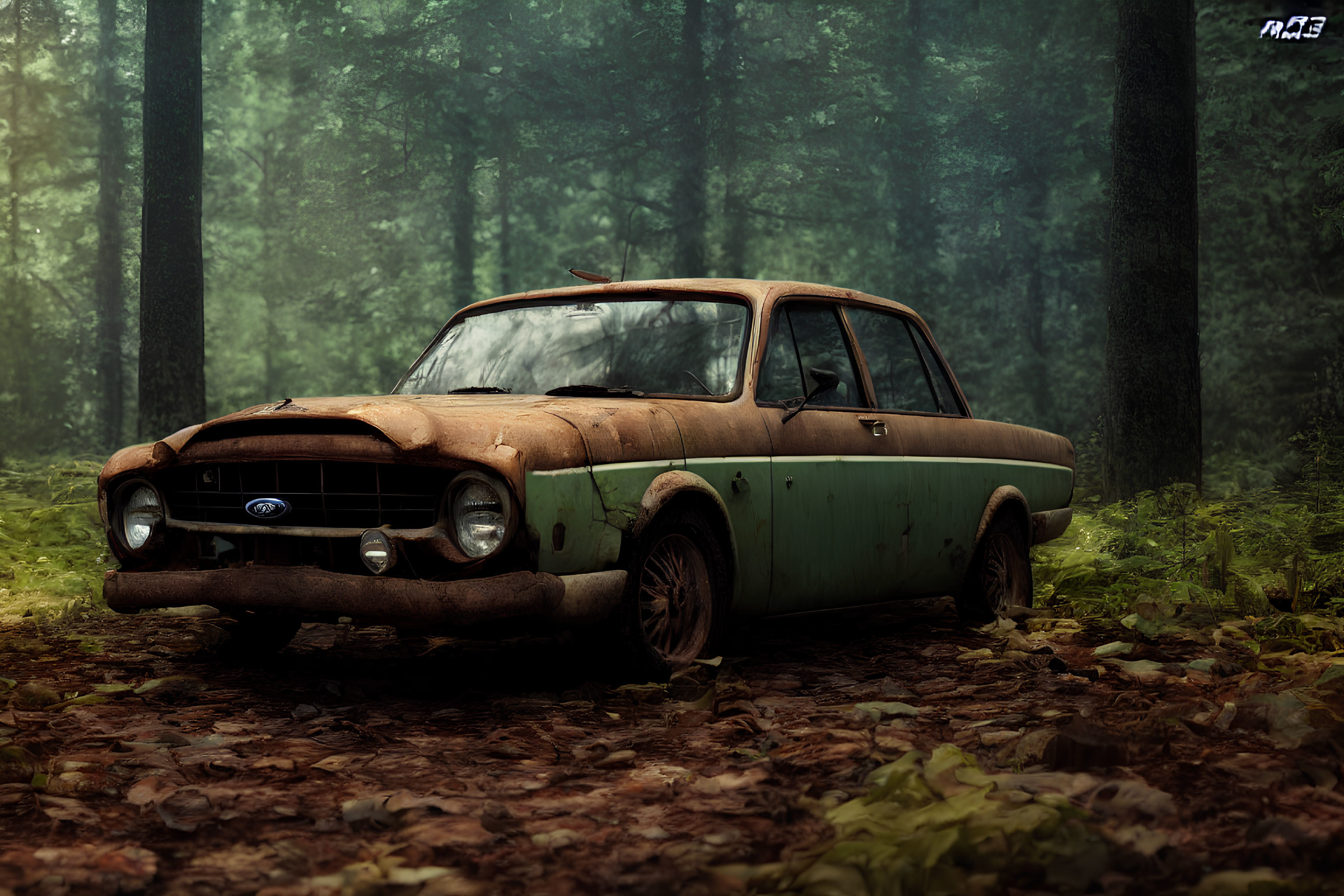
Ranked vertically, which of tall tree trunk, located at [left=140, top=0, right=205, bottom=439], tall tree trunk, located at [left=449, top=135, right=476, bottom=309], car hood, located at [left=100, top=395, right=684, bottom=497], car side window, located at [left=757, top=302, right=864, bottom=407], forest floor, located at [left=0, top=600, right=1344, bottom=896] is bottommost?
forest floor, located at [left=0, top=600, right=1344, bottom=896]

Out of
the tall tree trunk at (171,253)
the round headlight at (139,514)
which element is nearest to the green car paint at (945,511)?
the round headlight at (139,514)

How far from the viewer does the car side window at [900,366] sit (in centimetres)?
666

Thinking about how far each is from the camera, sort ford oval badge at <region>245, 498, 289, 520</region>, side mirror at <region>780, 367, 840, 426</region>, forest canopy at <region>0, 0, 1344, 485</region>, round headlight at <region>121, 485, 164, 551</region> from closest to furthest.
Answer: ford oval badge at <region>245, 498, 289, 520</region> < round headlight at <region>121, 485, 164, 551</region> < side mirror at <region>780, 367, 840, 426</region> < forest canopy at <region>0, 0, 1344, 485</region>

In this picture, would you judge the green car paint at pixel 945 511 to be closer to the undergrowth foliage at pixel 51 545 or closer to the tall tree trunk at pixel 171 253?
the undergrowth foliage at pixel 51 545

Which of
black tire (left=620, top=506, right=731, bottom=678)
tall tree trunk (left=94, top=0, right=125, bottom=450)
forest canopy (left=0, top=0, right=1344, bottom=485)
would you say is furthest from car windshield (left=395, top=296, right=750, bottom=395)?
tall tree trunk (left=94, top=0, right=125, bottom=450)

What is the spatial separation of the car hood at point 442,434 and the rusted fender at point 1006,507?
2.48 meters

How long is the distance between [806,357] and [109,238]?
79.8 ft

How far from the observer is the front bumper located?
14.5 feet

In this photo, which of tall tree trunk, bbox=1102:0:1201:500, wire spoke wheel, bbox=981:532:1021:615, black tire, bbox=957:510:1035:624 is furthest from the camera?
tall tree trunk, bbox=1102:0:1201:500

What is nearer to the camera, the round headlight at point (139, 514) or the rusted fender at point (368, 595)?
the rusted fender at point (368, 595)

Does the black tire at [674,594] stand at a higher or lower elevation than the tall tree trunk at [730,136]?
lower

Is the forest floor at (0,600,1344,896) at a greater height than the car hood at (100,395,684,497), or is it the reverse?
the car hood at (100,395,684,497)

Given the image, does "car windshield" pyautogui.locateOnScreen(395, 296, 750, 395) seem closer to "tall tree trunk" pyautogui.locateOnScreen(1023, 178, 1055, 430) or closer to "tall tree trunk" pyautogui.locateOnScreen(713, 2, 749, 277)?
"tall tree trunk" pyautogui.locateOnScreen(713, 2, 749, 277)

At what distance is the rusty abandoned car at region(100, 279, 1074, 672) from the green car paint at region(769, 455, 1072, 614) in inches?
0.5
